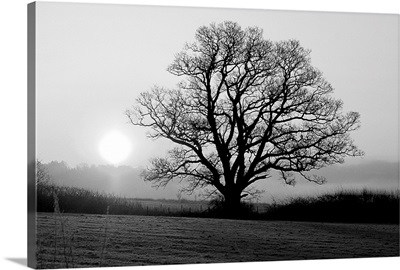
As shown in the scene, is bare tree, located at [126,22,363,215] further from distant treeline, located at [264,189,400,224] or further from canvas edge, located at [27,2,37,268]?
canvas edge, located at [27,2,37,268]

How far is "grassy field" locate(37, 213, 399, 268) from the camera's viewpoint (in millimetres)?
11484

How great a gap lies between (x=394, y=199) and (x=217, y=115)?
255cm

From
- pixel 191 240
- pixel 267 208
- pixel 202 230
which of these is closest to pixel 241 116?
pixel 267 208

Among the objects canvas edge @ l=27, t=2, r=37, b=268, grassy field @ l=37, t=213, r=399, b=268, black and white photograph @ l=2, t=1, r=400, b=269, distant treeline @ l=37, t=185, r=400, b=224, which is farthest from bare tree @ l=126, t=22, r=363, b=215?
canvas edge @ l=27, t=2, r=37, b=268

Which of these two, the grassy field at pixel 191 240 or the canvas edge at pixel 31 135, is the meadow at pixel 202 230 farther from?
the canvas edge at pixel 31 135

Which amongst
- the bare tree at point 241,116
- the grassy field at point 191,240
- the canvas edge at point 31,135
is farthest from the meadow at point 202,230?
the bare tree at point 241,116

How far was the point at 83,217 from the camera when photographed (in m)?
11.9

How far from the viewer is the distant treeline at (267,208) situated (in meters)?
11.8

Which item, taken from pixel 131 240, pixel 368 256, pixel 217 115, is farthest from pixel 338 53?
pixel 131 240

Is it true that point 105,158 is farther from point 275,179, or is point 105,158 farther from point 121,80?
point 275,179

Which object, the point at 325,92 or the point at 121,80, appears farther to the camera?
the point at 325,92

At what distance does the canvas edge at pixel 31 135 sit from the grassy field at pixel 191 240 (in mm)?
145

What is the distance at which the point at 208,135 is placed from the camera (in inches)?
493

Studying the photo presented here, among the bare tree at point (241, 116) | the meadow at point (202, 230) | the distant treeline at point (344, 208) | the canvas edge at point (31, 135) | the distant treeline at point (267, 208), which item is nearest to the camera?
the canvas edge at point (31, 135)
